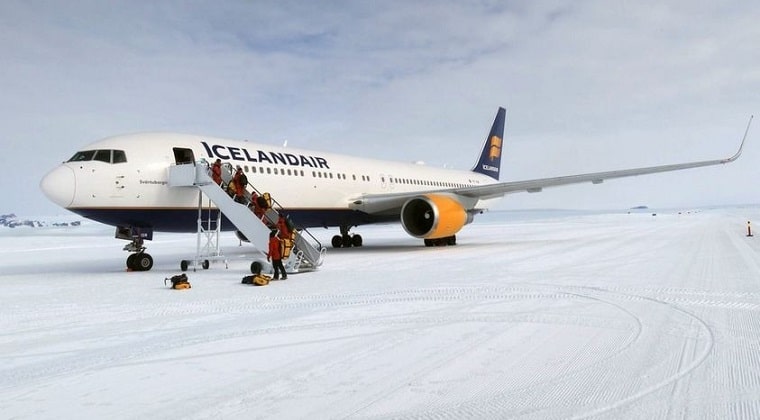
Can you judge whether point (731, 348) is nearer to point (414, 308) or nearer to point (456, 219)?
point (414, 308)

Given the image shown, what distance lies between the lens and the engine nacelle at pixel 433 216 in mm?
13352

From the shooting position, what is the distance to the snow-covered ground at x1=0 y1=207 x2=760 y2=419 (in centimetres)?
268

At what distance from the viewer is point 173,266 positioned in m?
10.8

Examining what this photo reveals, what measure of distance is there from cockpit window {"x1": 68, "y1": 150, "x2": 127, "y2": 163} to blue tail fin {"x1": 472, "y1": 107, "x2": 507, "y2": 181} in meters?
18.1

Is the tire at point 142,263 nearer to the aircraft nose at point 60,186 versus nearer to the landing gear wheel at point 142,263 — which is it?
the landing gear wheel at point 142,263

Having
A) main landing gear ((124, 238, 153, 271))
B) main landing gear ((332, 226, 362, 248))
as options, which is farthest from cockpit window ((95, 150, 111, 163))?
main landing gear ((332, 226, 362, 248))

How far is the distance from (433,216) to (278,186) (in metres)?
3.96

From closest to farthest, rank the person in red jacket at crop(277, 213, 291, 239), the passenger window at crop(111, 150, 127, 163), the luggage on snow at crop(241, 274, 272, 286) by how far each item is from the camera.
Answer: the luggage on snow at crop(241, 274, 272, 286)
the person in red jacket at crop(277, 213, 291, 239)
the passenger window at crop(111, 150, 127, 163)

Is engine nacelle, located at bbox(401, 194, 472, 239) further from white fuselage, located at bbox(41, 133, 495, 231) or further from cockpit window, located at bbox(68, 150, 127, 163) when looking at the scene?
cockpit window, located at bbox(68, 150, 127, 163)

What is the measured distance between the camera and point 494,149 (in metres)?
25.9

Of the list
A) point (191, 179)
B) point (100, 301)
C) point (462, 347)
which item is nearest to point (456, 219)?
point (191, 179)

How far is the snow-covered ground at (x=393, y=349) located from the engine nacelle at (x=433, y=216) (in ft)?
19.5

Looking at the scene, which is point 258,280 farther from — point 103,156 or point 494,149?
point 494,149

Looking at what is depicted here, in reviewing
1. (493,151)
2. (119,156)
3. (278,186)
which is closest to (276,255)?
(119,156)
